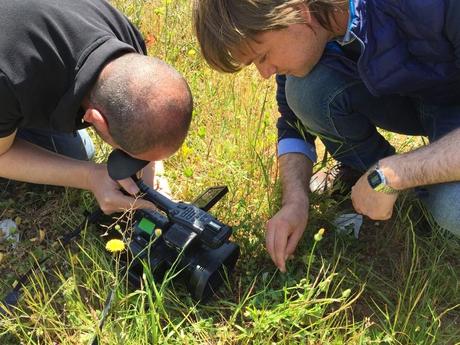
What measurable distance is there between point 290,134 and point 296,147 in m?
0.07

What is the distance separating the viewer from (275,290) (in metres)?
1.76

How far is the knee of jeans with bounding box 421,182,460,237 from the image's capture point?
166 cm

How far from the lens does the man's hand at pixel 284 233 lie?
173 cm

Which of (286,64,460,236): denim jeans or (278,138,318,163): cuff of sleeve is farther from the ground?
(286,64,460,236): denim jeans

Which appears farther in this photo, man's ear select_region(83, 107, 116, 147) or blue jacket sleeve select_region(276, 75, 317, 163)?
blue jacket sleeve select_region(276, 75, 317, 163)

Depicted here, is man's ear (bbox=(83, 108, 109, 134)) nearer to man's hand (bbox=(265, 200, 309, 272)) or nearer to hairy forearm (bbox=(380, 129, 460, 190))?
man's hand (bbox=(265, 200, 309, 272))

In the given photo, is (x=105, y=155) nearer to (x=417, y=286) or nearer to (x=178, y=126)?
(x=178, y=126)

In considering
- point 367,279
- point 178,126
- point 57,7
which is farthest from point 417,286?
point 57,7

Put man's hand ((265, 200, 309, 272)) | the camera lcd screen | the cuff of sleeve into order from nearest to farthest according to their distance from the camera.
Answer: man's hand ((265, 200, 309, 272)) → the camera lcd screen → the cuff of sleeve

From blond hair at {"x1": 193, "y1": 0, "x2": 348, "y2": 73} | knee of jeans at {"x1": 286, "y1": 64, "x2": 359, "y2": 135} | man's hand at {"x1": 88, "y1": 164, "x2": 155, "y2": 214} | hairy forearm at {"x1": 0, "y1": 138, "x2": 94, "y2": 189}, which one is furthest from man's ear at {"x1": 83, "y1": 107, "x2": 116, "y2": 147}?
knee of jeans at {"x1": 286, "y1": 64, "x2": 359, "y2": 135}

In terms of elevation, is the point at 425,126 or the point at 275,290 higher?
the point at 425,126

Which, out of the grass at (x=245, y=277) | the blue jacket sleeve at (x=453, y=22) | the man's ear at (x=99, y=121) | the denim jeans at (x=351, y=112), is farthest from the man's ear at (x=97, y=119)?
the blue jacket sleeve at (x=453, y=22)

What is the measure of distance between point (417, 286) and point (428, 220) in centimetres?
30

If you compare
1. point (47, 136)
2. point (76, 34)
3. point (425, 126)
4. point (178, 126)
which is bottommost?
point (47, 136)
